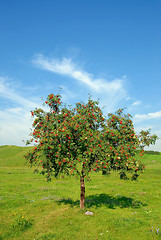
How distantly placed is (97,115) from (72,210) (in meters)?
9.71

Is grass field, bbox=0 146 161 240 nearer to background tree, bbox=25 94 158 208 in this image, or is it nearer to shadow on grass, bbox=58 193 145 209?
shadow on grass, bbox=58 193 145 209

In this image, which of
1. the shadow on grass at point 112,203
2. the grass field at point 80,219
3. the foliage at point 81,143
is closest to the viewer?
the grass field at point 80,219

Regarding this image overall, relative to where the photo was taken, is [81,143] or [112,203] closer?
[81,143]

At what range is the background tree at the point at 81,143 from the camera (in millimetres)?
15461

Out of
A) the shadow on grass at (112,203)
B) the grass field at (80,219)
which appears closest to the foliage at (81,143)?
the grass field at (80,219)

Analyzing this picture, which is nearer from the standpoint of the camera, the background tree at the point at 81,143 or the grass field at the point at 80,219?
the grass field at the point at 80,219

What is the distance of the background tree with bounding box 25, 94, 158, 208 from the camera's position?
15461 mm

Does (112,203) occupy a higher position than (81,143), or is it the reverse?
(81,143)

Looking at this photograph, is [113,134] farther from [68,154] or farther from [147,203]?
[147,203]

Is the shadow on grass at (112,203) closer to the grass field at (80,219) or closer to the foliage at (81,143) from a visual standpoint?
the grass field at (80,219)

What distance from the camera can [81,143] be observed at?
16219mm

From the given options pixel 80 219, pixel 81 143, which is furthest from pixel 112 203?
pixel 81 143

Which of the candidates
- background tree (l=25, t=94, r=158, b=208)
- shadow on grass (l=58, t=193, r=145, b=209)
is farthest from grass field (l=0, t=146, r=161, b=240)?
background tree (l=25, t=94, r=158, b=208)

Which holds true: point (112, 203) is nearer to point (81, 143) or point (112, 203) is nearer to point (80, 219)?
point (80, 219)
